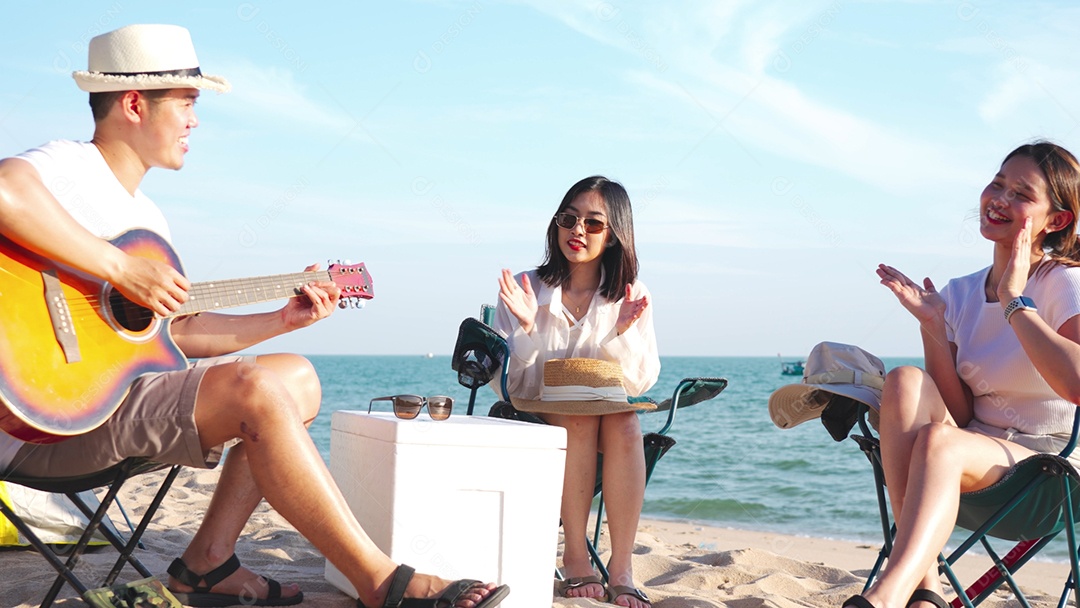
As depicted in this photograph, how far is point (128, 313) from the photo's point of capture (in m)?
2.43

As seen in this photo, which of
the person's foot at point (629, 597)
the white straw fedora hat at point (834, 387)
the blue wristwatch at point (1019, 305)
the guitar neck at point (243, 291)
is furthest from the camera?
the person's foot at point (629, 597)

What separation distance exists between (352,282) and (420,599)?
113 cm

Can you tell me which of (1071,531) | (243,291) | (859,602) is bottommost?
(859,602)

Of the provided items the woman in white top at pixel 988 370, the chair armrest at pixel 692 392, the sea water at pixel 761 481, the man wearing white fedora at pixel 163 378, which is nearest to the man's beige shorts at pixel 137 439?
the man wearing white fedora at pixel 163 378

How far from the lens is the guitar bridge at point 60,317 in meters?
2.26

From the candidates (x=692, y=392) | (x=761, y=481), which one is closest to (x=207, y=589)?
(x=692, y=392)

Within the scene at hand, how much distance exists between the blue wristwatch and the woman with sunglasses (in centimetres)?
115

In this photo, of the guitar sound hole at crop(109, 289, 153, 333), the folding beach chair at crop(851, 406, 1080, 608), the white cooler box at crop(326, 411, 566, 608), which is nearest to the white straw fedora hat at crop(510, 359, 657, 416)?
the white cooler box at crop(326, 411, 566, 608)

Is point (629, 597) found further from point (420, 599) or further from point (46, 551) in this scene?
point (46, 551)

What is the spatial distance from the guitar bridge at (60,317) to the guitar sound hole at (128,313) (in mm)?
124

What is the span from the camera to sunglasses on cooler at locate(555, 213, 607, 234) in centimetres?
383

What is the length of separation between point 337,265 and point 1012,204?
80.8 inches

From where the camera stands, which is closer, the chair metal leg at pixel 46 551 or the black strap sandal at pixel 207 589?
the chair metal leg at pixel 46 551

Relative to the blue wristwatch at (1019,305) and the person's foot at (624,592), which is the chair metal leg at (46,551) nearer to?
the person's foot at (624,592)
